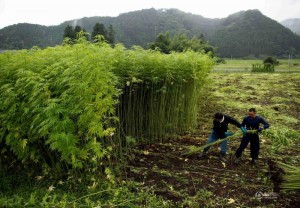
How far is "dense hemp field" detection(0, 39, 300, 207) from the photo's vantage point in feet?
14.0

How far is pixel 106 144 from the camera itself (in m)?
5.22

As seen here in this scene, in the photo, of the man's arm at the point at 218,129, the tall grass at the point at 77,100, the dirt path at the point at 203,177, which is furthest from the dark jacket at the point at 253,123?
the tall grass at the point at 77,100

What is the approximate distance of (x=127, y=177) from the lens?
521 centimetres

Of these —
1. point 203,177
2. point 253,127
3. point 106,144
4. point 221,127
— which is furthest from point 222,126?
point 106,144

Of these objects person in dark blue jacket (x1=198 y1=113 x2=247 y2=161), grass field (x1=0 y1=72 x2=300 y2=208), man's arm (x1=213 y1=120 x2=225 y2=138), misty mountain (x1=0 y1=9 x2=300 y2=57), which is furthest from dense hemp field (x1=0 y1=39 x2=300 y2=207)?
misty mountain (x1=0 y1=9 x2=300 y2=57)

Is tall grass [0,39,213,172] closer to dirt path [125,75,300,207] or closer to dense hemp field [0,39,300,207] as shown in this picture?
dense hemp field [0,39,300,207]

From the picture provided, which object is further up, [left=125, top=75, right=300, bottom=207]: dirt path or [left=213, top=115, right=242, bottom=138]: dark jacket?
[left=213, top=115, right=242, bottom=138]: dark jacket

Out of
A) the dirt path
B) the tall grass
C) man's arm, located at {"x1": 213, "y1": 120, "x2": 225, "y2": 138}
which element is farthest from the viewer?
man's arm, located at {"x1": 213, "y1": 120, "x2": 225, "y2": 138}

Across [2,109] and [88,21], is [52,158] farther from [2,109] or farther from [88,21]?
[88,21]

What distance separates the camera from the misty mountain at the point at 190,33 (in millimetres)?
88562

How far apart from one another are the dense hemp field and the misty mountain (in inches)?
2876

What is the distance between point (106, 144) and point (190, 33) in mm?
119343

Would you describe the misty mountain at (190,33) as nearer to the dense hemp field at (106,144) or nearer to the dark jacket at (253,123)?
the dense hemp field at (106,144)

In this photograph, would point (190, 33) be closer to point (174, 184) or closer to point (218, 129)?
point (218, 129)
